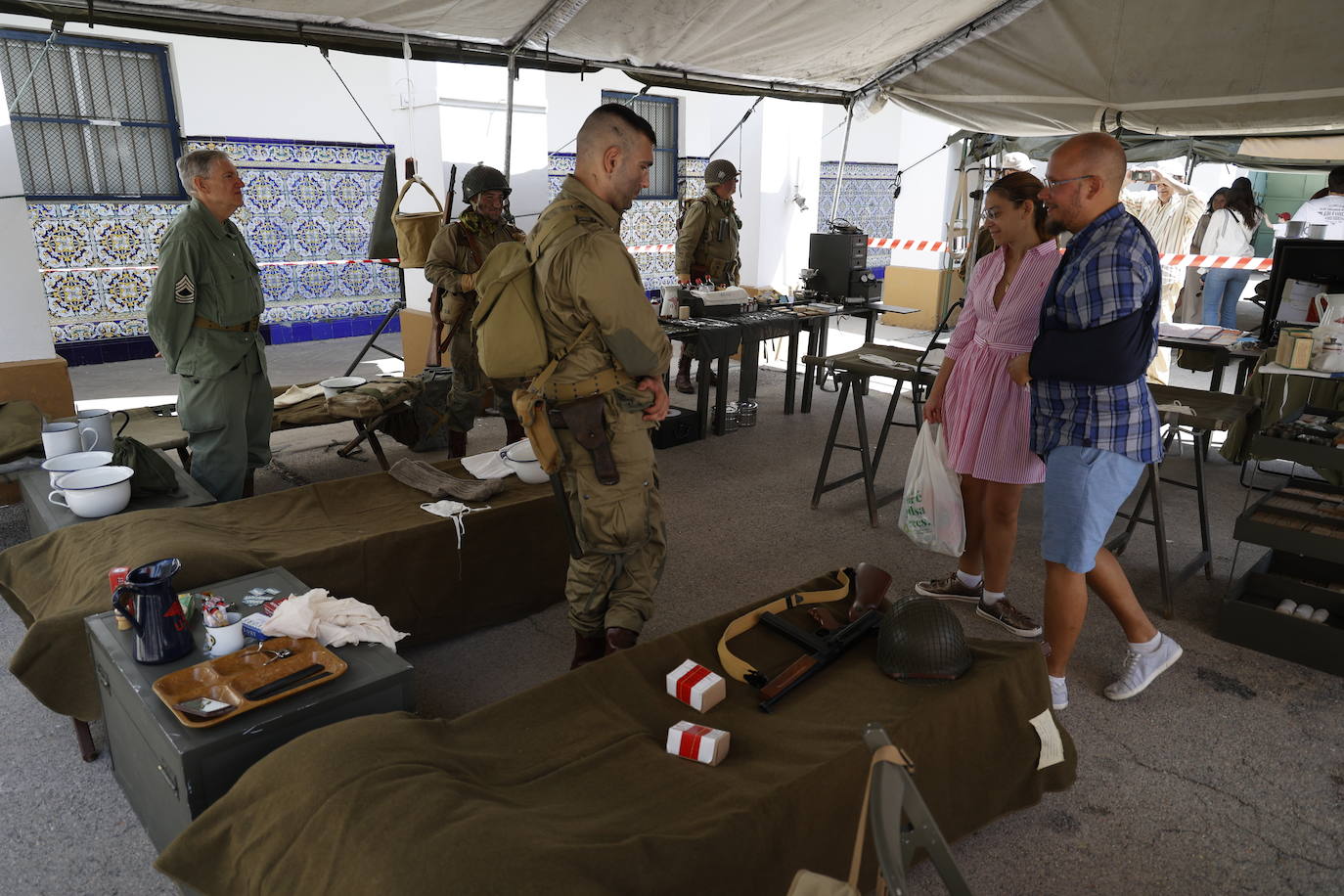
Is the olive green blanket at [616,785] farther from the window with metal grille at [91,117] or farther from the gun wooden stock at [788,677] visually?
the window with metal grille at [91,117]

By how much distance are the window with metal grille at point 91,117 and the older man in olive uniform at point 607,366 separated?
724 cm

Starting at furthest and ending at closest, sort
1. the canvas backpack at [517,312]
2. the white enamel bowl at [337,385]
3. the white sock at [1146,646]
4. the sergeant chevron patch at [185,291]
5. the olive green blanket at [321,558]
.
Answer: the white enamel bowl at [337,385]
the sergeant chevron patch at [185,291]
the white sock at [1146,646]
the canvas backpack at [517,312]
the olive green blanket at [321,558]

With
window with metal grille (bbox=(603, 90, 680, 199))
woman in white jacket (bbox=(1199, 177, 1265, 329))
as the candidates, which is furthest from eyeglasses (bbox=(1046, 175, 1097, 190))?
window with metal grille (bbox=(603, 90, 680, 199))

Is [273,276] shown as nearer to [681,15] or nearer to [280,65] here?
[280,65]

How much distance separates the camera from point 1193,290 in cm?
1023

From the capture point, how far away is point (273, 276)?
8.96 m

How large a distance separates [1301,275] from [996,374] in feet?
8.19

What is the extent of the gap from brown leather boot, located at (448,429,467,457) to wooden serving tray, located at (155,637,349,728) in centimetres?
324

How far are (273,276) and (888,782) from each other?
924 cm

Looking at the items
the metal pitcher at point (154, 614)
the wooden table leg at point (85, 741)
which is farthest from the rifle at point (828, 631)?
the wooden table leg at point (85, 741)

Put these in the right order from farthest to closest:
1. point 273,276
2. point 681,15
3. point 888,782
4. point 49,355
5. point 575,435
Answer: point 273,276 → point 681,15 → point 49,355 → point 575,435 → point 888,782

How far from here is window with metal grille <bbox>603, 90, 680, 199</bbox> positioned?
11414 mm

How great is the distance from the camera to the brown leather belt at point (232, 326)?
150 inches

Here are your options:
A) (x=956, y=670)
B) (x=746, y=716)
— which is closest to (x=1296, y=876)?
(x=956, y=670)
